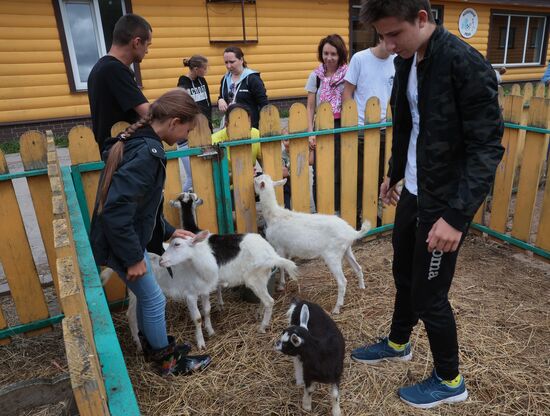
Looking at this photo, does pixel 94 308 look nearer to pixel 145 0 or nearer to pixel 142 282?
pixel 142 282

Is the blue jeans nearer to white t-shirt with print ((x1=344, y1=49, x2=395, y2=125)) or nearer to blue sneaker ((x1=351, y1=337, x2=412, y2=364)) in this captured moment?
blue sneaker ((x1=351, y1=337, x2=412, y2=364))

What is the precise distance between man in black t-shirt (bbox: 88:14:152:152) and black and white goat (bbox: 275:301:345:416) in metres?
2.04

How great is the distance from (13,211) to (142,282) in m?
1.47

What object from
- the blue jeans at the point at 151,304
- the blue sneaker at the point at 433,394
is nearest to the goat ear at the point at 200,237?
the blue jeans at the point at 151,304

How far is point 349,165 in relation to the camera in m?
4.64

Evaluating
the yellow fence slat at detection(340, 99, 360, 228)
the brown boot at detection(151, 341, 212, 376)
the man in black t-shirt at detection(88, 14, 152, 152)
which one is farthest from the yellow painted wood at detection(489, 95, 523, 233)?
the man in black t-shirt at detection(88, 14, 152, 152)

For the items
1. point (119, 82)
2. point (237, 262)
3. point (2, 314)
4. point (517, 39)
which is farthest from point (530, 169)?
point (517, 39)

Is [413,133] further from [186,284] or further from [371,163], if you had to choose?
[371,163]

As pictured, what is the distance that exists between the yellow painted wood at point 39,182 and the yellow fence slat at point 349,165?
2.95 m

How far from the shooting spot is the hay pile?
2652 millimetres

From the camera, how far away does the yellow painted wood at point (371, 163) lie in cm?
453

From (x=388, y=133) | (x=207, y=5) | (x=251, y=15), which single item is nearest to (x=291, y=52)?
Result: (x=251, y=15)

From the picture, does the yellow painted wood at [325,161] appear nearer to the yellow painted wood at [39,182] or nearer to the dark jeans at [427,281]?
the dark jeans at [427,281]

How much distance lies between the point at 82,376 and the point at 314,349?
169cm
